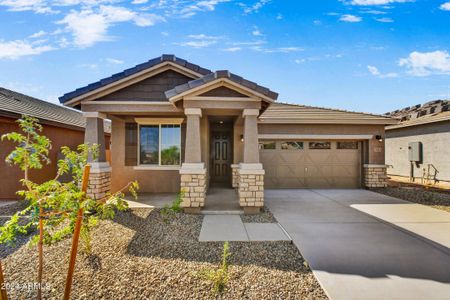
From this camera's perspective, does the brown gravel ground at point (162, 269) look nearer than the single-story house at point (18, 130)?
Yes

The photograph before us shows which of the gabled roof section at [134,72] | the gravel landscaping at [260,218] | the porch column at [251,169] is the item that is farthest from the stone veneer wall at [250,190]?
the gabled roof section at [134,72]


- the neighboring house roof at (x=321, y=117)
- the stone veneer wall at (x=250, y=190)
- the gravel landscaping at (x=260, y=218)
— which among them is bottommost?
the gravel landscaping at (x=260, y=218)

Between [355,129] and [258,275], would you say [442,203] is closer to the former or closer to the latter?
[355,129]

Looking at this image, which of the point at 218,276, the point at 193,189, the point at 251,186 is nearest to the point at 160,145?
the point at 193,189

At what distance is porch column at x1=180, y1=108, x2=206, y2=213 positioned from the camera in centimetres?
587

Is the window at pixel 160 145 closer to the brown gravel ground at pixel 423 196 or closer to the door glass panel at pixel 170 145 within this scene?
the door glass panel at pixel 170 145

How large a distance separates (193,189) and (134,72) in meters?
3.86

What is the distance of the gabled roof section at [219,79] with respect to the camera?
18.8 ft

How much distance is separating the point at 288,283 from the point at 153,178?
21.7ft

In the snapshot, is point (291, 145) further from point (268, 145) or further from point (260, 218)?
point (260, 218)

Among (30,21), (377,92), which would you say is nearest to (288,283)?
(30,21)

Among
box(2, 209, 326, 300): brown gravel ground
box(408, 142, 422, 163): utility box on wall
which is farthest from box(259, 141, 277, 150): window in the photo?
box(408, 142, 422, 163): utility box on wall

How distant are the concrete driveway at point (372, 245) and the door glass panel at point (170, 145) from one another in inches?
148

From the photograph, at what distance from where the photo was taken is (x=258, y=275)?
316cm
